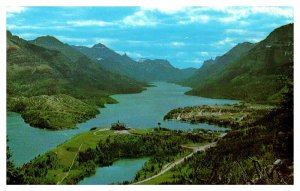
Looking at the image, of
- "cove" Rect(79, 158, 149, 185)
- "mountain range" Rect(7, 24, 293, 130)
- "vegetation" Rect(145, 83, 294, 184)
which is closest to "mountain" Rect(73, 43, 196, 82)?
"mountain range" Rect(7, 24, 293, 130)

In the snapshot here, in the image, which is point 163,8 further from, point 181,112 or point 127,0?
point 181,112

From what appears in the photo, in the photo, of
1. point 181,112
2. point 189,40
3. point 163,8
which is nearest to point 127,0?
point 163,8

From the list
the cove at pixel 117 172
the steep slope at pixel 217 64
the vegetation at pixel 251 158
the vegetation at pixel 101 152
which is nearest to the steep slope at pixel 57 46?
the vegetation at pixel 101 152

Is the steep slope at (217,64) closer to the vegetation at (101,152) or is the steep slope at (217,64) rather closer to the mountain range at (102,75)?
the mountain range at (102,75)

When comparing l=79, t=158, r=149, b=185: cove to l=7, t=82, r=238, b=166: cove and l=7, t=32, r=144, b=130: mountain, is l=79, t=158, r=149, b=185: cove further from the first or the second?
l=7, t=32, r=144, b=130: mountain

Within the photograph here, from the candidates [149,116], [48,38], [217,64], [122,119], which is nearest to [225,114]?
[217,64]

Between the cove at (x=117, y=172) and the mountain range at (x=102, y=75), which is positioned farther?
the mountain range at (x=102, y=75)
